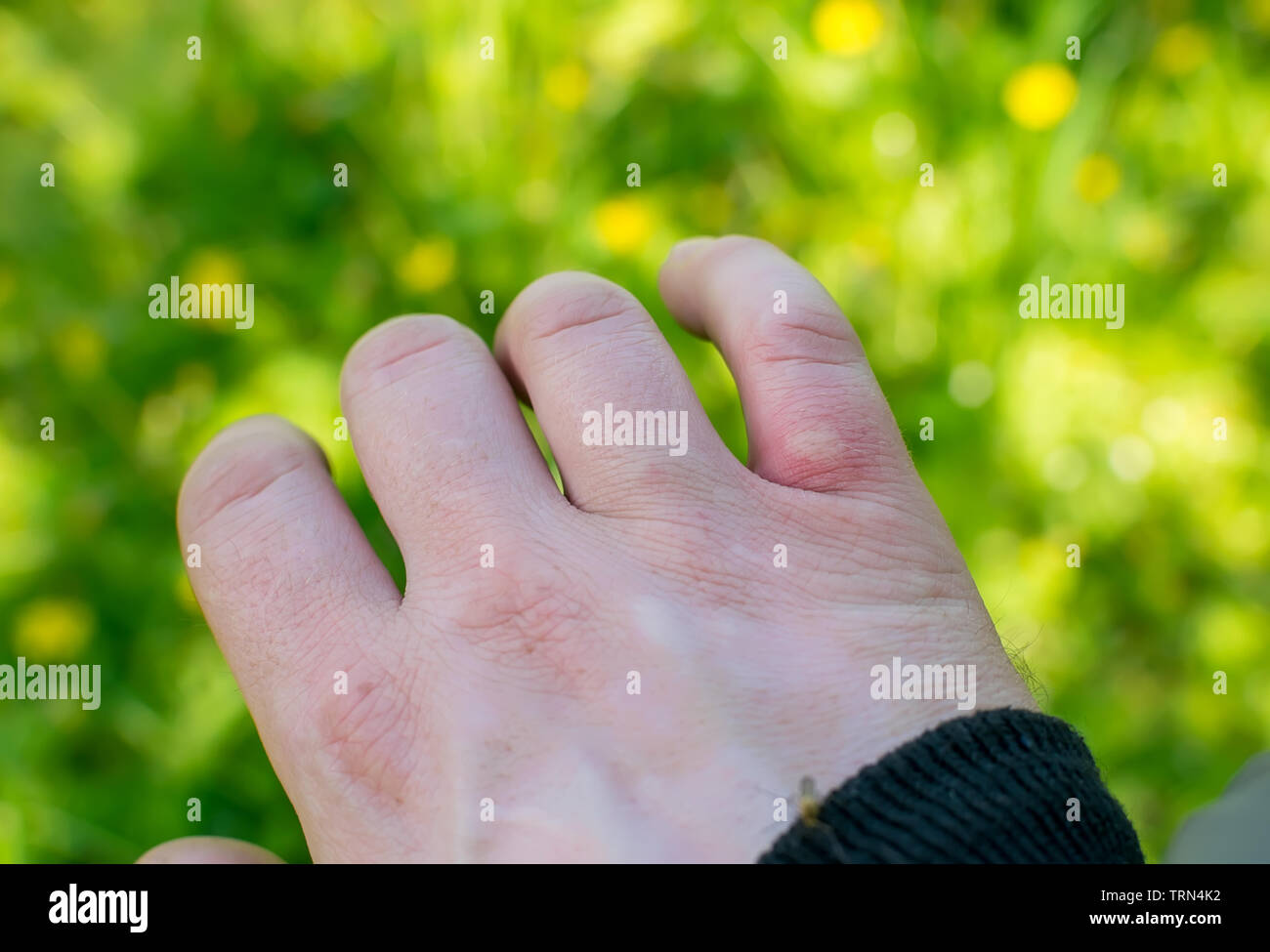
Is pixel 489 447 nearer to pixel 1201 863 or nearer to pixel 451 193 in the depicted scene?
pixel 1201 863

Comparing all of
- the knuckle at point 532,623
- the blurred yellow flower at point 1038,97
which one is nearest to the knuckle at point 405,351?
the knuckle at point 532,623

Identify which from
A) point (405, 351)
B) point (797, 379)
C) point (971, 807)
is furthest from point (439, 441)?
point (971, 807)

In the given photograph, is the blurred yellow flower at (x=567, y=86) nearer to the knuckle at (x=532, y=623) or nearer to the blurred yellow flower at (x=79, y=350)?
the blurred yellow flower at (x=79, y=350)

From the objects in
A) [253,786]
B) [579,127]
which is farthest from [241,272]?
[253,786]

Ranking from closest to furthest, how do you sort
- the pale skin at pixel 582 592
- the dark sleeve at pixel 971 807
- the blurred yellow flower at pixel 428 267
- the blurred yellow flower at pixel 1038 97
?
the dark sleeve at pixel 971 807, the pale skin at pixel 582 592, the blurred yellow flower at pixel 428 267, the blurred yellow flower at pixel 1038 97

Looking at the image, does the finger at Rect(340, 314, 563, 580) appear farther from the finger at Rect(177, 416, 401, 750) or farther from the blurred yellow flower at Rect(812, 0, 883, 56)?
the blurred yellow flower at Rect(812, 0, 883, 56)

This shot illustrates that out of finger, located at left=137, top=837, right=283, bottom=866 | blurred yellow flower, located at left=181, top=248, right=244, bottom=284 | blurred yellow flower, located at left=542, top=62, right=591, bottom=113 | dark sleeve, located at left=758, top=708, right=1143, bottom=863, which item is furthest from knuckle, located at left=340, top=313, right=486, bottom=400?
blurred yellow flower, located at left=542, top=62, right=591, bottom=113

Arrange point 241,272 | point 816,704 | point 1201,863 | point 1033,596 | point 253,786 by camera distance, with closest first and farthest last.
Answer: point 816,704 < point 1201,863 < point 253,786 < point 1033,596 < point 241,272
